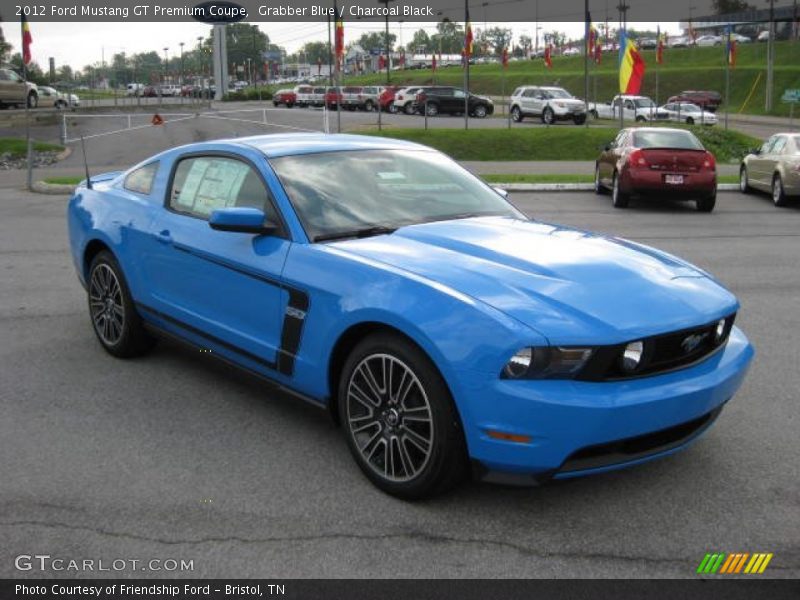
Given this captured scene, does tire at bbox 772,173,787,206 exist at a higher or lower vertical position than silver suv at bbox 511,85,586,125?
lower

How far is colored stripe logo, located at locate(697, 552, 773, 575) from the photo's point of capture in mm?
3340

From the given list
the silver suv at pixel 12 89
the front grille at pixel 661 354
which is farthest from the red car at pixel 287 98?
the front grille at pixel 661 354

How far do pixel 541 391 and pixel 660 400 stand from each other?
514mm

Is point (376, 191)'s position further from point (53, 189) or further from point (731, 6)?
point (731, 6)

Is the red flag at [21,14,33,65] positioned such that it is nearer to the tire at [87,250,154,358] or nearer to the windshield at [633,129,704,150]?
the windshield at [633,129,704,150]

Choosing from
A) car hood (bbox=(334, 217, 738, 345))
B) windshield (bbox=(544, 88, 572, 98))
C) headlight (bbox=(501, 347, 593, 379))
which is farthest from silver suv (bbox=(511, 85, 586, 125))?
headlight (bbox=(501, 347, 593, 379))

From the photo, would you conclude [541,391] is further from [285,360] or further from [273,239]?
[273,239]

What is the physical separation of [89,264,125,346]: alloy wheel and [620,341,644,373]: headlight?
3635 millimetres

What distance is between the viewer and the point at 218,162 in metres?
5.36

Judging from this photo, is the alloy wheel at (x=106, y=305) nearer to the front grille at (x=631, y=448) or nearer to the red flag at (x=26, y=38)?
the front grille at (x=631, y=448)

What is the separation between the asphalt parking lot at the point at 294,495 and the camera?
3.46 metres

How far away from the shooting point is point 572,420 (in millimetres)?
3422

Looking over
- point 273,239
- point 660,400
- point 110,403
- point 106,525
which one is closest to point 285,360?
point 273,239
